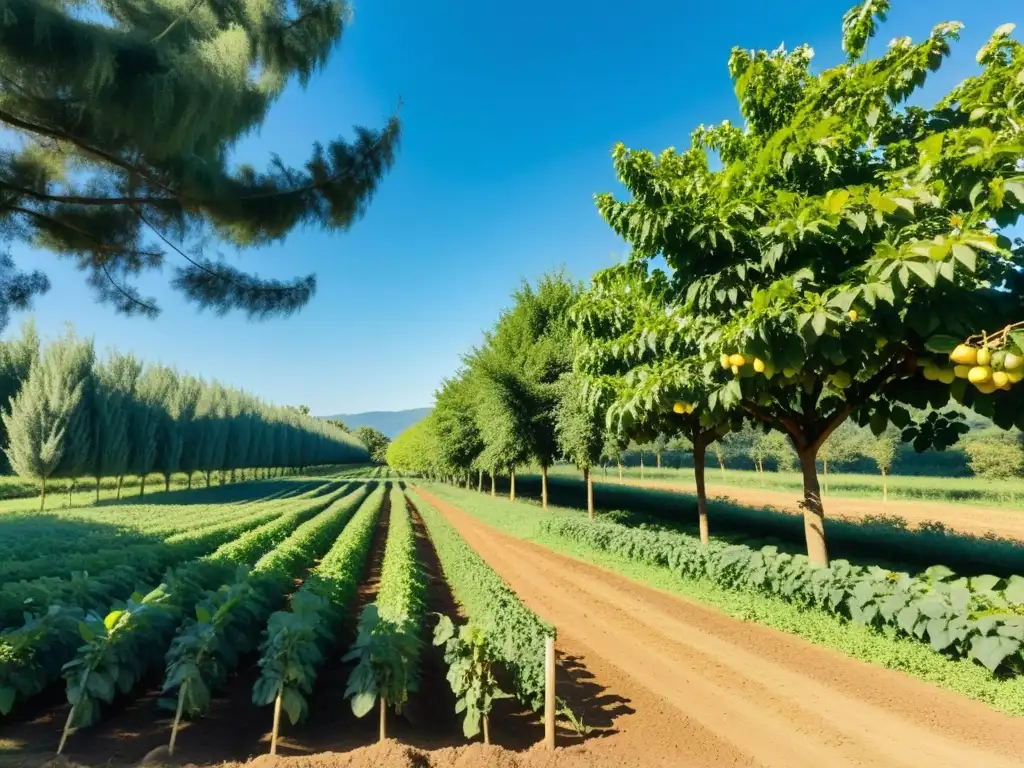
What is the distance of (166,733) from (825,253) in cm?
828

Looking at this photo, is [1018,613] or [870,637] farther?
[870,637]

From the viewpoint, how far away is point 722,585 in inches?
339

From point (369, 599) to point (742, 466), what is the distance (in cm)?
9347

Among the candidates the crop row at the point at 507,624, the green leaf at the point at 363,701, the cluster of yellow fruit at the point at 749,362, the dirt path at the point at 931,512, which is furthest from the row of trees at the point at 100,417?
the dirt path at the point at 931,512

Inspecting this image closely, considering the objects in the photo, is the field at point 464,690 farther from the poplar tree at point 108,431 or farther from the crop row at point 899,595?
the poplar tree at point 108,431

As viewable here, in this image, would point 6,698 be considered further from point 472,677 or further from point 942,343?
point 942,343

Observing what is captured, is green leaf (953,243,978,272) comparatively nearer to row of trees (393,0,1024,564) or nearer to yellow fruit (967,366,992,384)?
row of trees (393,0,1024,564)

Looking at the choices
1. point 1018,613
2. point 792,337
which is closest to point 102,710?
point 792,337

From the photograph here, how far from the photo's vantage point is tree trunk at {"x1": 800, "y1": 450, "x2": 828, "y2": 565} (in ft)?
24.6

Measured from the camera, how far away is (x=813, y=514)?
7.63m

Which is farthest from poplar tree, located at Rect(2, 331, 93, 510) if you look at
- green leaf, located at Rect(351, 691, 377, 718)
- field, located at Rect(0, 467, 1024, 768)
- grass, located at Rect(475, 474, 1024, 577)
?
green leaf, located at Rect(351, 691, 377, 718)

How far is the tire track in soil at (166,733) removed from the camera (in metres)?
3.87

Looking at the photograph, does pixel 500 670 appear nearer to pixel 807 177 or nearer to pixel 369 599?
pixel 369 599

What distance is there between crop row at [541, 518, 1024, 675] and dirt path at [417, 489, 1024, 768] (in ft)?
2.04
